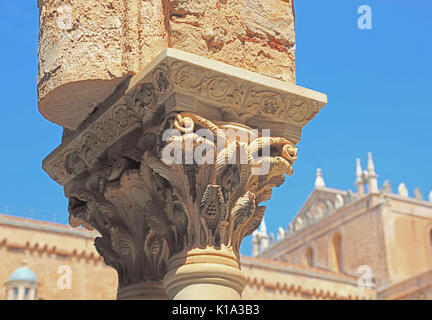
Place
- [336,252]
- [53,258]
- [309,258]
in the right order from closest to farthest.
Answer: [53,258] → [336,252] → [309,258]

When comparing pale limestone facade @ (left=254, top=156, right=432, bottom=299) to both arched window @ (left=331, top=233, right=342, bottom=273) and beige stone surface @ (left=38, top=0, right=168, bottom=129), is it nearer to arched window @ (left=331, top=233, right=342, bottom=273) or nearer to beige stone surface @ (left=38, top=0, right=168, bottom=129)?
arched window @ (left=331, top=233, right=342, bottom=273)

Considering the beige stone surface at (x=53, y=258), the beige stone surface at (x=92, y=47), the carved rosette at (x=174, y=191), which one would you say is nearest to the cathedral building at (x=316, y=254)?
the beige stone surface at (x=53, y=258)

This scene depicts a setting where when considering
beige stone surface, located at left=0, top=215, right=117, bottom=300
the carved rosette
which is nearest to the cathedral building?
beige stone surface, located at left=0, top=215, right=117, bottom=300

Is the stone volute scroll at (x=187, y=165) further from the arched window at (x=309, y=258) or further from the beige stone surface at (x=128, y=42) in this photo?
the arched window at (x=309, y=258)

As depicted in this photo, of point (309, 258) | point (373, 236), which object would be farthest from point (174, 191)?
point (309, 258)

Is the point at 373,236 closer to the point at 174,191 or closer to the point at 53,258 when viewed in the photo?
the point at 53,258

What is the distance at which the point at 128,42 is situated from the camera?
2748mm

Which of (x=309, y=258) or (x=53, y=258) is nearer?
(x=53, y=258)

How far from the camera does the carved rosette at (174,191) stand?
250 centimetres

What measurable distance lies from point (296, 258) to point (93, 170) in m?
30.0

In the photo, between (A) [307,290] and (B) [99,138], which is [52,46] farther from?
(A) [307,290]

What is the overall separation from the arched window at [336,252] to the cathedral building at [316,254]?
0.13ft

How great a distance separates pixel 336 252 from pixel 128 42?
95.1ft

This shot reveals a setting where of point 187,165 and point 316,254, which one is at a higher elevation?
point 316,254
